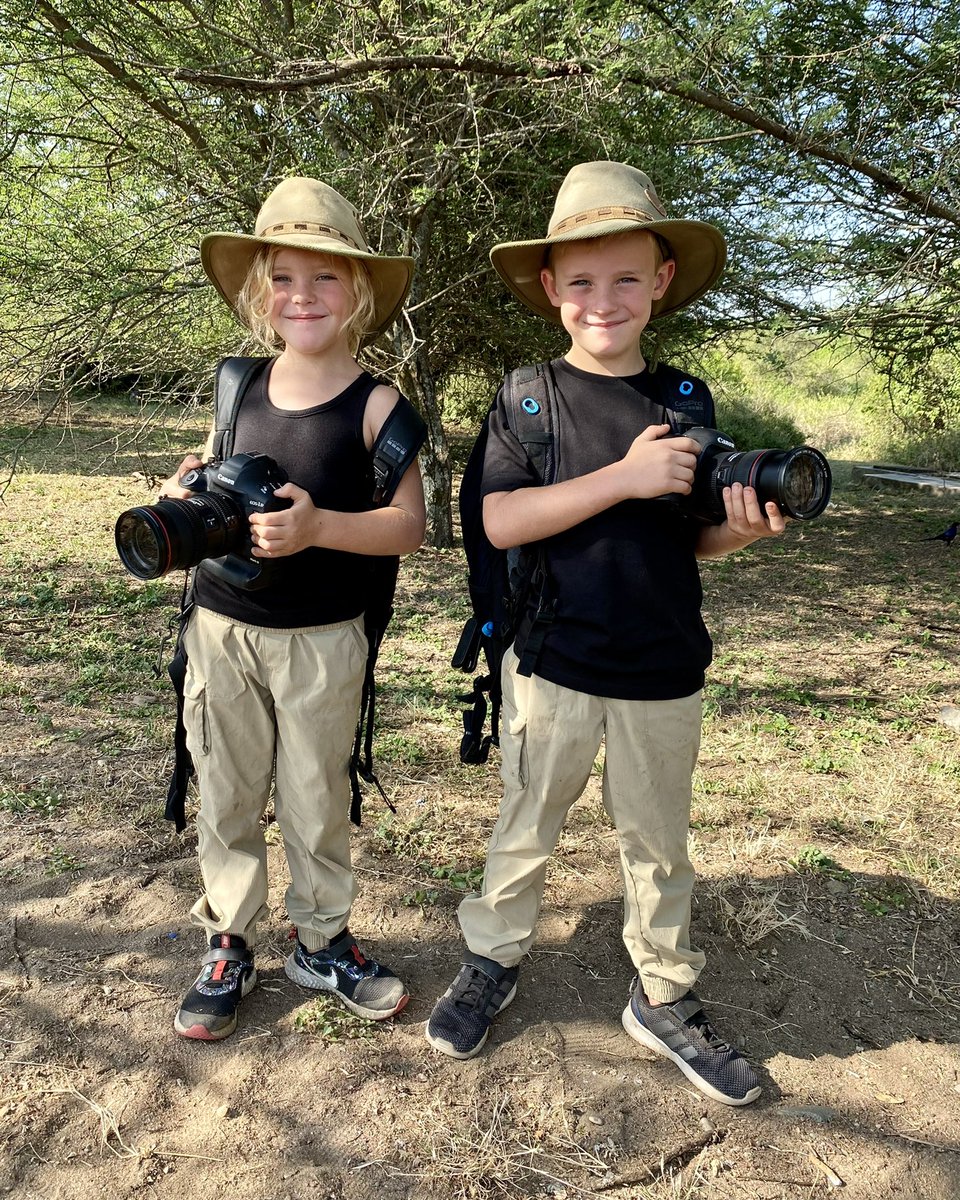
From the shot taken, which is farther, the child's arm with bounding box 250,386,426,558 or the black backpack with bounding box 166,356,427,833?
the black backpack with bounding box 166,356,427,833

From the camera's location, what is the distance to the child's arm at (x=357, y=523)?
1.94 metres

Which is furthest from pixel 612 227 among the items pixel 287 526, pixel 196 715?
pixel 196 715

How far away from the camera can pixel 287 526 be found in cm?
193

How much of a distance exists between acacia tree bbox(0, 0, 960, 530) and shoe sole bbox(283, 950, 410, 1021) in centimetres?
365

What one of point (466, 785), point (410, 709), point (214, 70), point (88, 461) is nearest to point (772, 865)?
point (466, 785)

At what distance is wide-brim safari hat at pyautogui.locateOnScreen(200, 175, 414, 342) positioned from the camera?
6.86ft

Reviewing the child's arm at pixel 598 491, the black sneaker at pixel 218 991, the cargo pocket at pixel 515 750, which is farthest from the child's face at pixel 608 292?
the black sneaker at pixel 218 991

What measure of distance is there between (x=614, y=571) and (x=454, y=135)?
4.53 m

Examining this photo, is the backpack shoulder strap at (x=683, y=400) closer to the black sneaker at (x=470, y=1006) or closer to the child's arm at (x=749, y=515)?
the child's arm at (x=749, y=515)

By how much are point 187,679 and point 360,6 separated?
3.85 metres

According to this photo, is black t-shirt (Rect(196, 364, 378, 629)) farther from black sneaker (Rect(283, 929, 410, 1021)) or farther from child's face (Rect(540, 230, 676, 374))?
black sneaker (Rect(283, 929, 410, 1021))

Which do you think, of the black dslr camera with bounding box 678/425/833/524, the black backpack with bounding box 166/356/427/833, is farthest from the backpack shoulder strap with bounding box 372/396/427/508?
the black dslr camera with bounding box 678/425/833/524

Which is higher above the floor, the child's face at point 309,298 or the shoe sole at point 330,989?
the child's face at point 309,298

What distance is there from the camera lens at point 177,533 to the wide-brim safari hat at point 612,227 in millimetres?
845
